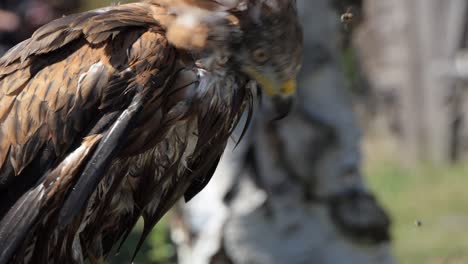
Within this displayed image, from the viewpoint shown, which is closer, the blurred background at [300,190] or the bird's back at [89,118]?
the bird's back at [89,118]

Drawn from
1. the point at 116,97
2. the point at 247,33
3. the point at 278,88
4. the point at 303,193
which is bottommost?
the point at 303,193

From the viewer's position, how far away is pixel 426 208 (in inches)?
489

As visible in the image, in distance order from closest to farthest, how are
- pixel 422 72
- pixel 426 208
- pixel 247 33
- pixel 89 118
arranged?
1. pixel 247 33
2. pixel 89 118
3. pixel 426 208
4. pixel 422 72

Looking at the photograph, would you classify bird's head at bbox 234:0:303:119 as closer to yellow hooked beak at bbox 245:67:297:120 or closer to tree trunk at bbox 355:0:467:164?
yellow hooked beak at bbox 245:67:297:120

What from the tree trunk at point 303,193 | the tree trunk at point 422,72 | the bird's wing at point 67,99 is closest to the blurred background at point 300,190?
the tree trunk at point 303,193

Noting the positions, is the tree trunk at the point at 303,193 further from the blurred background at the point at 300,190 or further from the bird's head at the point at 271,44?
the bird's head at the point at 271,44

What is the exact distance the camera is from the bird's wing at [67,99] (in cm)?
484

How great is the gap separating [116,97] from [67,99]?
9.6 inches

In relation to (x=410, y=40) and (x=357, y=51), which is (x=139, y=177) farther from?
(x=357, y=51)

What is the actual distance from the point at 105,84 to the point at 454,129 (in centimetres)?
1106

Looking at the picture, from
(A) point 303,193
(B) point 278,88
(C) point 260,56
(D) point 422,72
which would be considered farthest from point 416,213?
(C) point 260,56

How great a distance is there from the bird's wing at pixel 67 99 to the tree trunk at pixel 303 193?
2.22 m

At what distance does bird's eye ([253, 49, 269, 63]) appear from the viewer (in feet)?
15.8

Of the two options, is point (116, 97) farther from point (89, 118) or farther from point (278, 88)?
point (278, 88)
